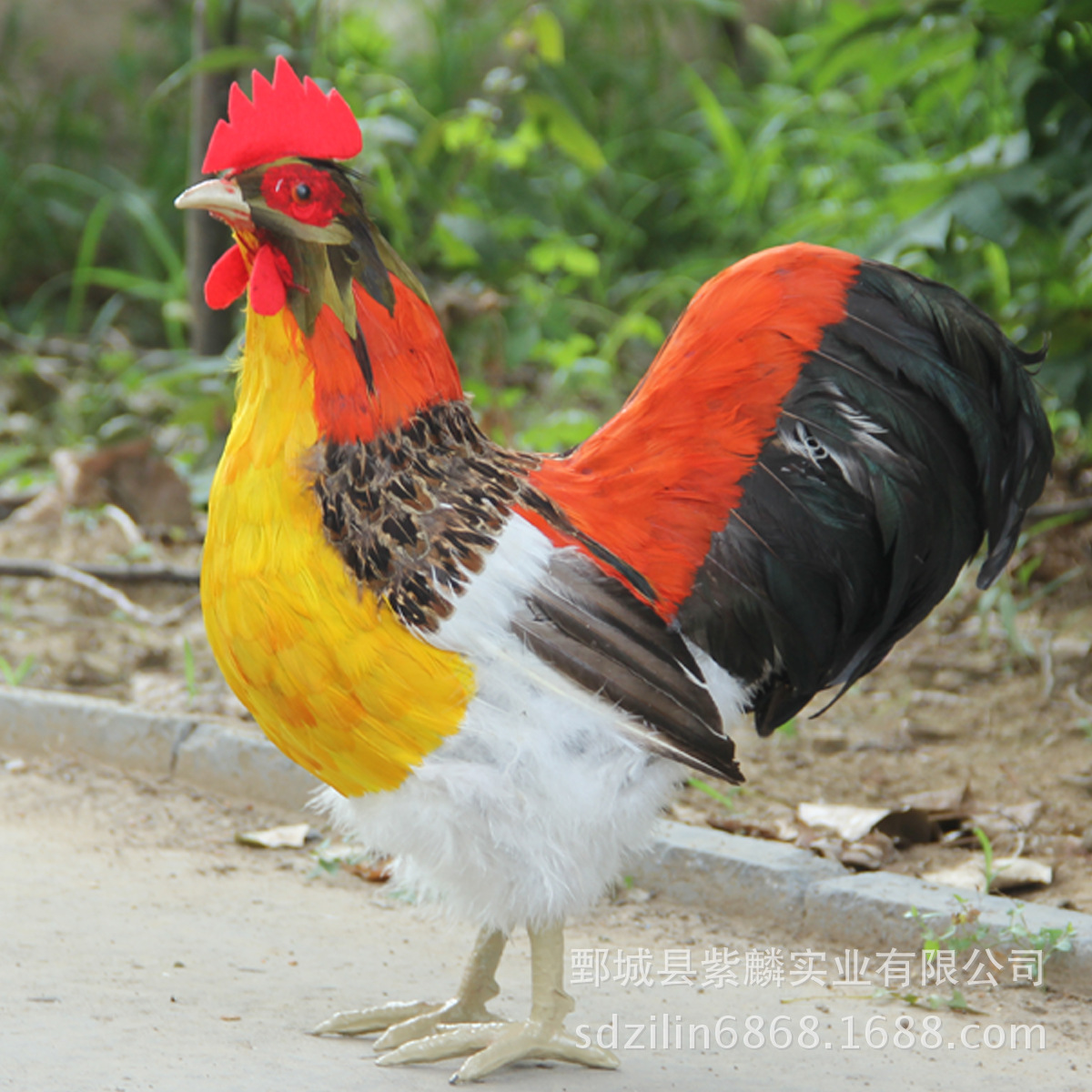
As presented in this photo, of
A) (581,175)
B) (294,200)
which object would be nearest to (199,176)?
(581,175)

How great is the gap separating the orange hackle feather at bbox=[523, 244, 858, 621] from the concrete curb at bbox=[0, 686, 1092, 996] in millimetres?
1135

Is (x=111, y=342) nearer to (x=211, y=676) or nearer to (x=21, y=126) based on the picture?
(x=21, y=126)

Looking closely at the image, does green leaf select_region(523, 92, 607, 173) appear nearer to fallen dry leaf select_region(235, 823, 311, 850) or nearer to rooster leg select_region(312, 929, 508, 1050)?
fallen dry leaf select_region(235, 823, 311, 850)

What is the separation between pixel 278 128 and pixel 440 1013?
177cm

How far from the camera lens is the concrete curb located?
10.6 feet

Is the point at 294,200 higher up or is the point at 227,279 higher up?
the point at 294,200

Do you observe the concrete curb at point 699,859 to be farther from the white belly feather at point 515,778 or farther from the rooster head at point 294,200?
the rooster head at point 294,200

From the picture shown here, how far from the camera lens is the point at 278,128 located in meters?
2.45

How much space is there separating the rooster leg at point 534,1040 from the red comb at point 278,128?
1.52 meters

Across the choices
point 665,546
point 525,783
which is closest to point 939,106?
point 665,546

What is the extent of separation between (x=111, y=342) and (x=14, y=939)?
6109 millimetres

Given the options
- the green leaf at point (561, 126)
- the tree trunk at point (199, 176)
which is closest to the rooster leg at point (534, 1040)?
the green leaf at point (561, 126)

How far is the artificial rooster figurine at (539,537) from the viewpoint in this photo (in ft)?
7.84

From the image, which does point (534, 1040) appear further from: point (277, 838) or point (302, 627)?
point (277, 838)
